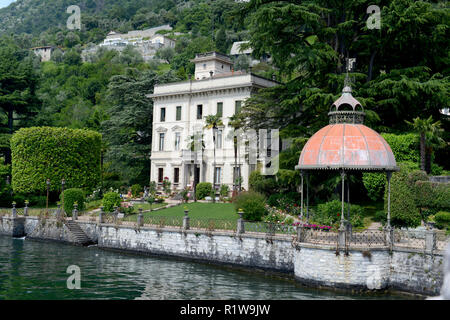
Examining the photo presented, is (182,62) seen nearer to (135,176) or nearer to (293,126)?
(135,176)

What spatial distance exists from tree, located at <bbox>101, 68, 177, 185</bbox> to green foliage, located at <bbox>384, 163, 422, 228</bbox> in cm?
3408

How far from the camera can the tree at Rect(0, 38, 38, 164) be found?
5472 cm

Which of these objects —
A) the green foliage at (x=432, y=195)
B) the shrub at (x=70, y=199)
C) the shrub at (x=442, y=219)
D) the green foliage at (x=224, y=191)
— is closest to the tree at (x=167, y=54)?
the green foliage at (x=224, y=191)

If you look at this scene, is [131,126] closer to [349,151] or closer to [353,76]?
[353,76]

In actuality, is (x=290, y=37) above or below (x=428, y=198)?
above

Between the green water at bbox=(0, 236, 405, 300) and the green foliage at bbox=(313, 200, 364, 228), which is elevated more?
the green foliage at bbox=(313, 200, 364, 228)

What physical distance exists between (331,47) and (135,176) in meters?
31.9

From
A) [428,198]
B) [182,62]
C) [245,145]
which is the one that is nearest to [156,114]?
[245,145]

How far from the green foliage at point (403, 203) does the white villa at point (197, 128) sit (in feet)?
63.4

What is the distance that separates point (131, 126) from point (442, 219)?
39.4 meters

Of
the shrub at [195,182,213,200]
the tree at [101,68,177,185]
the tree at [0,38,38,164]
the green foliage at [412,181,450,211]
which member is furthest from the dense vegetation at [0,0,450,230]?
the tree at [101,68,177,185]

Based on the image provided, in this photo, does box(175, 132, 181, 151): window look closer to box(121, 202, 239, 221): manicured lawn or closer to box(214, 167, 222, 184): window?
box(214, 167, 222, 184): window

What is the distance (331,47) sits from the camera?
31938 millimetres

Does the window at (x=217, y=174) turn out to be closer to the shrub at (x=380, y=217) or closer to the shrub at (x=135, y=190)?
the shrub at (x=135, y=190)
